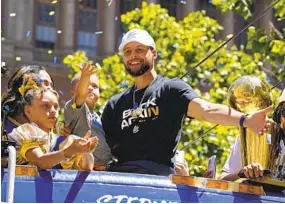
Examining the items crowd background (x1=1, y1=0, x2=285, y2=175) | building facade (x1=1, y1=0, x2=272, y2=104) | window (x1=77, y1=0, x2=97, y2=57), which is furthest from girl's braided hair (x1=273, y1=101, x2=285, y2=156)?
window (x1=77, y1=0, x2=97, y2=57)

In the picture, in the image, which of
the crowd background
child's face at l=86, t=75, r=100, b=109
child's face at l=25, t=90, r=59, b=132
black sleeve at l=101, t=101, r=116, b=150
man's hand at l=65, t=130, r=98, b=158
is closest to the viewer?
man's hand at l=65, t=130, r=98, b=158

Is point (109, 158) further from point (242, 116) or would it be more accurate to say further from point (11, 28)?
point (11, 28)

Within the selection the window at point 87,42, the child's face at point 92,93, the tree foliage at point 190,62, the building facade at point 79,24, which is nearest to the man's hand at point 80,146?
the child's face at point 92,93

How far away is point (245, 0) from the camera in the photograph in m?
9.45

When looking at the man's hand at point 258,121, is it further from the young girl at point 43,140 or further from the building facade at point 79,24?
the building facade at point 79,24

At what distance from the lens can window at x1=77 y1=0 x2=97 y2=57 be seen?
26531 mm

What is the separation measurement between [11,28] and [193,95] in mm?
20727

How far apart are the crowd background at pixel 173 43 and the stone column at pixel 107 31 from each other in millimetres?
30

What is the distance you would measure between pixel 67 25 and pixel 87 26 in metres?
0.65

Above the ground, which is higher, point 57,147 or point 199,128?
point 57,147

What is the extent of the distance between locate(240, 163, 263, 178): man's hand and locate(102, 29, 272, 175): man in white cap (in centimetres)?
33

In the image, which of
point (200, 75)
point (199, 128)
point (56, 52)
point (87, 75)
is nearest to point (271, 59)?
point (199, 128)

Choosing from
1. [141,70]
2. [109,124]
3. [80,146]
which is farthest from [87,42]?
[80,146]

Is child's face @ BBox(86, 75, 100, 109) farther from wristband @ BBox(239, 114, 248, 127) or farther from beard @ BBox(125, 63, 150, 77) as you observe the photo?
wristband @ BBox(239, 114, 248, 127)
